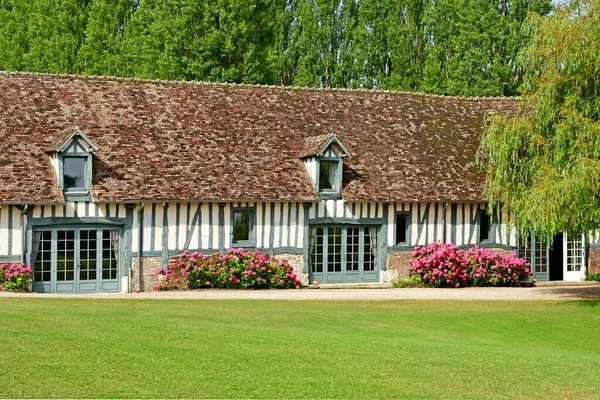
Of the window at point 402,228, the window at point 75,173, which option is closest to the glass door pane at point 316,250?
the window at point 402,228

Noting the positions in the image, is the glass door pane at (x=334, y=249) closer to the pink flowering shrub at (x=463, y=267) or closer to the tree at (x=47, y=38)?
the pink flowering shrub at (x=463, y=267)

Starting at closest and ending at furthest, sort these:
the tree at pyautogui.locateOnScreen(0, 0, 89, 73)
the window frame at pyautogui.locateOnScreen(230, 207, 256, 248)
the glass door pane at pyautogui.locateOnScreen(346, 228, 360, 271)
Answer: the window frame at pyautogui.locateOnScreen(230, 207, 256, 248) < the glass door pane at pyautogui.locateOnScreen(346, 228, 360, 271) < the tree at pyautogui.locateOnScreen(0, 0, 89, 73)

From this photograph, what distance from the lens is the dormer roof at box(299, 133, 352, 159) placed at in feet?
71.3

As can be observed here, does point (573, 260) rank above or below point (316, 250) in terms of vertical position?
below

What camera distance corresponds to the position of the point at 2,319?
1264 cm

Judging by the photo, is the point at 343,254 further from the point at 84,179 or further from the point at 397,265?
the point at 84,179

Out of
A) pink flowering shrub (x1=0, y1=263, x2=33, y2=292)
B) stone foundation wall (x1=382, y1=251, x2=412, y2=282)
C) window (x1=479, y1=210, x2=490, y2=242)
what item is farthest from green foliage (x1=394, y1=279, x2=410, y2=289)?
pink flowering shrub (x1=0, y1=263, x2=33, y2=292)

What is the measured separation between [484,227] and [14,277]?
11905 millimetres

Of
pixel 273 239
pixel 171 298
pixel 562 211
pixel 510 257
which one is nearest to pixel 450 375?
pixel 562 211

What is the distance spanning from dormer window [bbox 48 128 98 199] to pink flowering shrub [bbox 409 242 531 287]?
8.27m

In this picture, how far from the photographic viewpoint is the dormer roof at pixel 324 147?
21.7 meters

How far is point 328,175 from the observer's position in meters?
22.3

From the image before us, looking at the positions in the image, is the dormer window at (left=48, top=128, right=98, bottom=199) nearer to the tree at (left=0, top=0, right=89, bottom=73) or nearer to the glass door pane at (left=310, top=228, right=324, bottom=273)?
the glass door pane at (left=310, top=228, right=324, bottom=273)

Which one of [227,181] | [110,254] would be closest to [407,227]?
[227,181]
